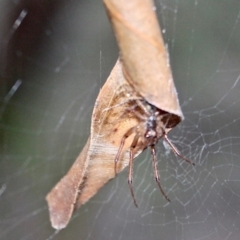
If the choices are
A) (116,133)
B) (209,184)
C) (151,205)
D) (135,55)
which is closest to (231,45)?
(209,184)

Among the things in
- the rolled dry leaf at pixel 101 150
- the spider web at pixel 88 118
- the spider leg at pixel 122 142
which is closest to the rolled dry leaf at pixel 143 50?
the rolled dry leaf at pixel 101 150

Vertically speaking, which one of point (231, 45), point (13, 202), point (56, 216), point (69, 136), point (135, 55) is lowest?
point (13, 202)

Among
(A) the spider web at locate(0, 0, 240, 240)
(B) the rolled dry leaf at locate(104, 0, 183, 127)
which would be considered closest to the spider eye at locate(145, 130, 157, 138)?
(B) the rolled dry leaf at locate(104, 0, 183, 127)

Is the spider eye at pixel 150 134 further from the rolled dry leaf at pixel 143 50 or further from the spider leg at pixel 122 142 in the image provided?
the rolled dry leaf at pixel 143 50

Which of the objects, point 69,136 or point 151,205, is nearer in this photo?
point 151,205

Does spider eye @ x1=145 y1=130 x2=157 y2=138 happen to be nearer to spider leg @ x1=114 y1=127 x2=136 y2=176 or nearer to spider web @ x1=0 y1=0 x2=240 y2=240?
spider leg @ x1=114 y1=127 x2=136 y2=176

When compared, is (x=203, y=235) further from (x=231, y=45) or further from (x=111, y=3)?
(x=111, y=3)
